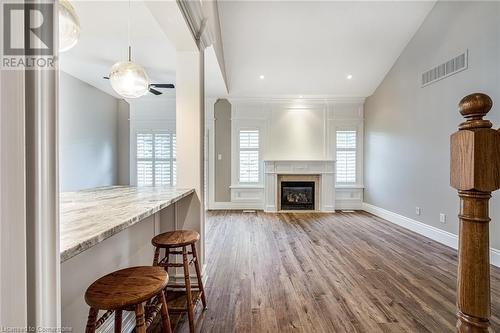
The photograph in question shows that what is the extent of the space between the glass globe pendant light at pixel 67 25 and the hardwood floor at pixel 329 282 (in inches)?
87.4

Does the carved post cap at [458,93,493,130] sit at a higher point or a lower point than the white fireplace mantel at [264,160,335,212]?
higher

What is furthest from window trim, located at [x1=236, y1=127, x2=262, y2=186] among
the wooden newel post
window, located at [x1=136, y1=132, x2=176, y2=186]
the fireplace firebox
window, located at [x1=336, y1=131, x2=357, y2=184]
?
the wooden newel post

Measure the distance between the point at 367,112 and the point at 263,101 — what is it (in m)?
2.60

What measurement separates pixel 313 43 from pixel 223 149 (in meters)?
3.13

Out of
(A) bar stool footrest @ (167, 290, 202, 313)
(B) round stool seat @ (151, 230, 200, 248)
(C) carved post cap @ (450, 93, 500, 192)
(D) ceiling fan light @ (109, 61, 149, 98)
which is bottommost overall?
(A) bar stool footrest @ (167, 290, 202, 313)

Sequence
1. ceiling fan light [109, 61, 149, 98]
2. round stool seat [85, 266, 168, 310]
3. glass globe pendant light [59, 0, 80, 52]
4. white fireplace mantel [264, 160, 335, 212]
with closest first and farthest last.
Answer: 1. round stool seat [85, 266, 168, 310]
2. glass globe pendant light [59, 0, 80, 52]
3. ceiling fan light [109, 61, 149, 98]
4. white fireplace mantel [264, 160, 335, 212]

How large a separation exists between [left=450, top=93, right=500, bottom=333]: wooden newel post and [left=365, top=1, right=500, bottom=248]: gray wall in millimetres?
3096

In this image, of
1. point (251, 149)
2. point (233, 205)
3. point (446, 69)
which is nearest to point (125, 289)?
point (446, 69)

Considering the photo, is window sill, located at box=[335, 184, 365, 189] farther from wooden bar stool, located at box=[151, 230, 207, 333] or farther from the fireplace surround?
wooden bar stool, located at box=[151, 230, 207, 333]

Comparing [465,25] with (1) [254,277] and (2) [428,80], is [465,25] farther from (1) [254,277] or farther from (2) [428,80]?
(1) [254,277]

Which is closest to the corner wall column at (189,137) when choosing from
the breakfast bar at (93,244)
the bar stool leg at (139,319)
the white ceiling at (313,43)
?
the breakfast bar at (93,244)

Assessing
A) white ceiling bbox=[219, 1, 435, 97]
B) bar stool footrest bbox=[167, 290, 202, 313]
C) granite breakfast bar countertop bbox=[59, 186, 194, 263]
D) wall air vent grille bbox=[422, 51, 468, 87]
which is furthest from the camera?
white ceiling bbox=[219, 1, 435, 97]

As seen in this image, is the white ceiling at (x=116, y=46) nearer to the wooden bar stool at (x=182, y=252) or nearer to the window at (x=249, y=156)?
the window at (x=249, y=156)

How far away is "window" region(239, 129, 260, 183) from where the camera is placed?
640cm
